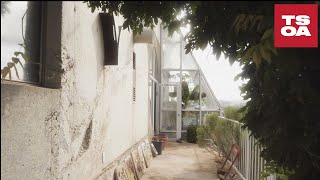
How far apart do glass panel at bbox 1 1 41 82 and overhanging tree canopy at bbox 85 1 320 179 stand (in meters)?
0.65

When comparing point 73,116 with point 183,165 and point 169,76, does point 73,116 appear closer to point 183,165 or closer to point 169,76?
point 183,165

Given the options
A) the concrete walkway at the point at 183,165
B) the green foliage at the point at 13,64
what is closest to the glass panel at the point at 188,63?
the concrete walkway at the point at 183,165

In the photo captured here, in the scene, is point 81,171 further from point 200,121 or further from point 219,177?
point 200,121

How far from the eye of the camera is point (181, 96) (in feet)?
39.3

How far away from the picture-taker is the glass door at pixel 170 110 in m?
11.9

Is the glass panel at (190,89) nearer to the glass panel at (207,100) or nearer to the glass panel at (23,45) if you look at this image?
the glass panel at (207,100)

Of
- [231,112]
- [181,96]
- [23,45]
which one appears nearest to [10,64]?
[23,45]

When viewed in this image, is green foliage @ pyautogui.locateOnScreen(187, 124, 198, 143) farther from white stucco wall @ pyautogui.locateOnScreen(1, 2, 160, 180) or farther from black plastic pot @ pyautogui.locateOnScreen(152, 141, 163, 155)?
white stucco wall @ pyautogui.locateOnScreen(1, 2, 160, 180)

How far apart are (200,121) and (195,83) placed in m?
1.52

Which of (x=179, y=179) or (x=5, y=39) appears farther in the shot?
(x=179, y=179)

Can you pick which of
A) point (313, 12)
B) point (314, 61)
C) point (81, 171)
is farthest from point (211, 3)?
point (81, 171)

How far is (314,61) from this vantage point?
1.18 meters

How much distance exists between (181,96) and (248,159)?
23.7 ft

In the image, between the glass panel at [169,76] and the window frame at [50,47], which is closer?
the window frame at [50,47]
